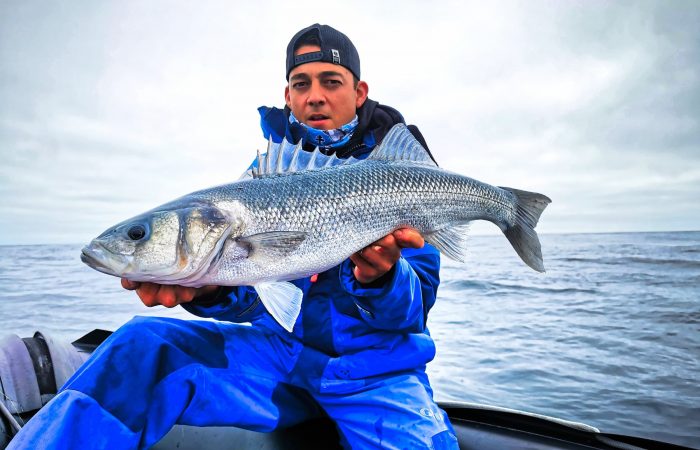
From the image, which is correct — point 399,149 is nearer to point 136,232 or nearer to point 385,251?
point 385,251

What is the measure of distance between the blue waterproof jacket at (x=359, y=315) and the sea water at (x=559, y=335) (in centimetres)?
49

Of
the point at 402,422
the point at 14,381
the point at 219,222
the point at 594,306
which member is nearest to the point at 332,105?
the point at 219,222

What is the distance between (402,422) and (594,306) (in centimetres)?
1140

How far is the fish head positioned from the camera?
2.12m

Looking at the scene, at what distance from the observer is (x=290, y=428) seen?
3.00 meters

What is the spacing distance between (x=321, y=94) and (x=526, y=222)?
1.85 meters

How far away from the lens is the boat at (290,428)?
2818mm

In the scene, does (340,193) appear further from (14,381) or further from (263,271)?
(14,381)

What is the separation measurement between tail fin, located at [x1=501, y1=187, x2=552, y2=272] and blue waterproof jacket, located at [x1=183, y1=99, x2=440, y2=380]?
1.88 ft

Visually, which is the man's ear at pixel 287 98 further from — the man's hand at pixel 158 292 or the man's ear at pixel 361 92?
the man's hand at pixel 158 292

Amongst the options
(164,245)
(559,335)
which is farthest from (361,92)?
(559,335)

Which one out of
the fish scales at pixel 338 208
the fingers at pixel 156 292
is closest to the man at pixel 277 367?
the fingers at pixel 156 292

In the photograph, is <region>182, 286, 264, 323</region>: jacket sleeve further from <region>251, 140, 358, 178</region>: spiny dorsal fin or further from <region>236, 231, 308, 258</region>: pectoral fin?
<region>251, 140, 358, 178</region>: spiny dorsal fin

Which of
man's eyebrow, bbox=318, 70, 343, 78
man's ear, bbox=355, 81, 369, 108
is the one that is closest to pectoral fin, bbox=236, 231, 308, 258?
Result: man's eyebrow, bbox=318, 70, 343, 78
